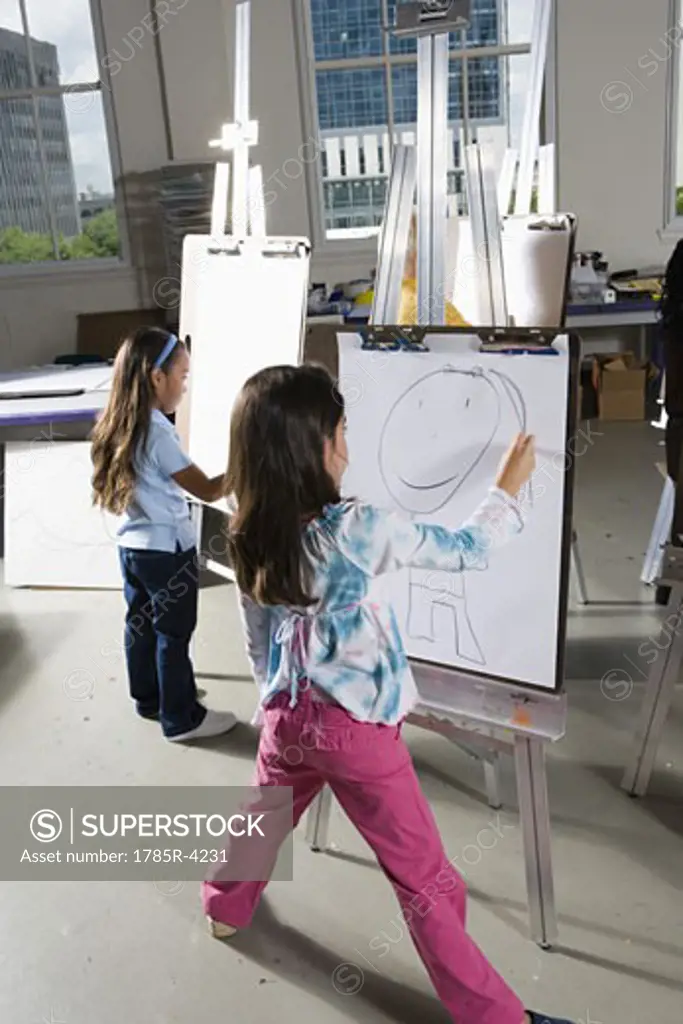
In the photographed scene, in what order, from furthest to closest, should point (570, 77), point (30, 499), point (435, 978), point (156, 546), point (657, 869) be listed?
point (570, 77), point (30, 499), point (156, 546), point (657, 869), point (435, 978)

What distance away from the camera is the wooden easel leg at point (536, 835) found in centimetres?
161

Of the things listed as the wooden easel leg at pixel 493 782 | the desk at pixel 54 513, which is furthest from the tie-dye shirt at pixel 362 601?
the desk at pixel 54 513

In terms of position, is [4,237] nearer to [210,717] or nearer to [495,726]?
[210,717]

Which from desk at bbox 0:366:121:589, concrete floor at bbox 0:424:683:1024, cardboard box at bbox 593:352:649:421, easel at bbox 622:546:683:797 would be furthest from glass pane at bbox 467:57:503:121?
easel at bbox 622:546:683:797

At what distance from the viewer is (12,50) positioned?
19.1ft

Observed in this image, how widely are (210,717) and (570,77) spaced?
468 cm

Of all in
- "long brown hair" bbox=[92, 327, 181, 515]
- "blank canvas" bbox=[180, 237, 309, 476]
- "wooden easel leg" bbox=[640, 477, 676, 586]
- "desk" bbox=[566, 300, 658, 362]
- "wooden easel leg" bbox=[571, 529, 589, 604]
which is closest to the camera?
"long brown hair" bbox=[92, 327, 181, 515]

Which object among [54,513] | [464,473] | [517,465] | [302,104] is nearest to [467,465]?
[464,473]

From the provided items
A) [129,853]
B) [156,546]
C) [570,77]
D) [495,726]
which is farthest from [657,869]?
[570,77]

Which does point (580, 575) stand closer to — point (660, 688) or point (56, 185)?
point (660, 688)

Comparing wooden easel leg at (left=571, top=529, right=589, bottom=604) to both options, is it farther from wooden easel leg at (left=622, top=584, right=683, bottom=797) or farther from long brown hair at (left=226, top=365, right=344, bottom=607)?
long brown hair at (left=226, top=365, right=344, bottom=607)

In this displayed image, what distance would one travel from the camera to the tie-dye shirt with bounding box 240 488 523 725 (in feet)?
4.41

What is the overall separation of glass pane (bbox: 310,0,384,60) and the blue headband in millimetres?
4231

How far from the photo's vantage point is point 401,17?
1.68 m
